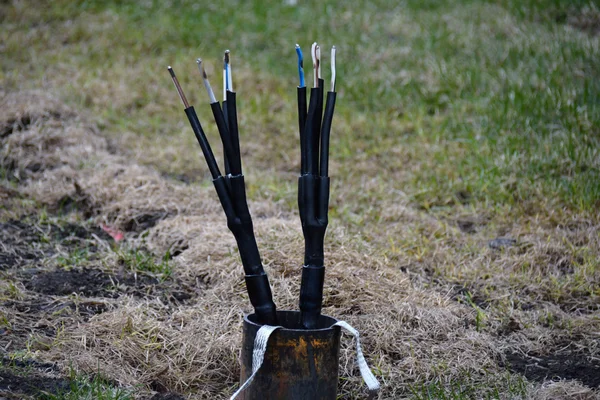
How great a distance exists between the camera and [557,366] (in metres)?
2.85

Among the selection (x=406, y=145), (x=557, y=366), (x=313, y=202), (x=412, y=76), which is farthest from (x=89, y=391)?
(x=412, y=76)

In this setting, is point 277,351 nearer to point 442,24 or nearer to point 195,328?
point 195,328

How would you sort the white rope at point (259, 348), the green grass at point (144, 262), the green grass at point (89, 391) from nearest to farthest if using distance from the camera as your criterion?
the white rope at point (259, 348)
the green grass at point (89, 391)
the green grass at point (144, 262)

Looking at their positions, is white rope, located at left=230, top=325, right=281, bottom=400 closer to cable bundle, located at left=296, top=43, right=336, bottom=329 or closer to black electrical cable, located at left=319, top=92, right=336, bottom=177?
cable bundle, located at left=296, top=43, right=336, bottom=329

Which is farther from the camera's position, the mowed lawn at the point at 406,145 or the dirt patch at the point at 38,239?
the dirt patch at the point at 38,239

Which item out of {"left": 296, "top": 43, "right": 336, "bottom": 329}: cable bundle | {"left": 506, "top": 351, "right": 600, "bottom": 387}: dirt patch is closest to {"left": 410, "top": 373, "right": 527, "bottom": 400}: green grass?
{"left": 506, "top": 351, "right": 600, "bottom": 387}: dirt patch

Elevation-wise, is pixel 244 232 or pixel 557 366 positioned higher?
pixel 244 232

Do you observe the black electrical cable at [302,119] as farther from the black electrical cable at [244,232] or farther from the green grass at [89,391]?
the green grass at [89,391]

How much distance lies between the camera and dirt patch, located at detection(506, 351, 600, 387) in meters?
2.73

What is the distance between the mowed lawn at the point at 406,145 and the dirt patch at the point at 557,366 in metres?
0.01

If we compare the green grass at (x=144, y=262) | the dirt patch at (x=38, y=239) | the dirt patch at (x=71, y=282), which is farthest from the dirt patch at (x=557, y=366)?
the dirt patch at (x=38, y=239)

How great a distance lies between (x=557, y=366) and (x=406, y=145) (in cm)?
296

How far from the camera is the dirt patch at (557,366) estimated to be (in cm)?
273

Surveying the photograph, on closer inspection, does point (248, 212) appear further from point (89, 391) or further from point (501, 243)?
point (501, 243)
